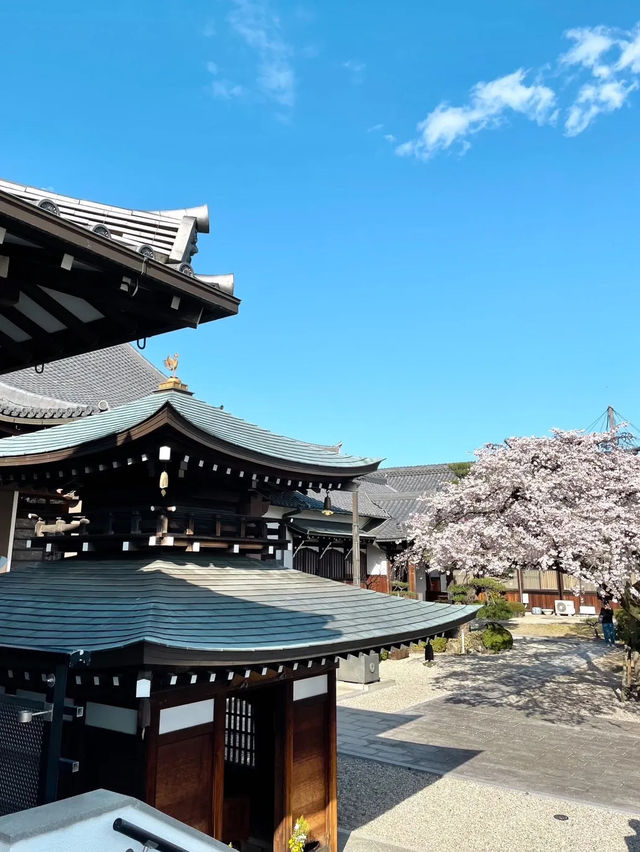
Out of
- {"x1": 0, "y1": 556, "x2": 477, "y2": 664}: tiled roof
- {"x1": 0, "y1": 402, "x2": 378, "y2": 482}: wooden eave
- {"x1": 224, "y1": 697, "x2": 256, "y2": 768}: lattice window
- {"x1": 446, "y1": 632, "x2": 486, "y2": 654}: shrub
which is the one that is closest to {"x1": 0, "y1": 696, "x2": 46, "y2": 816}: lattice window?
{"x1": 0, "y1": 556, "x2": 477, "y2": 664}: tiled roof

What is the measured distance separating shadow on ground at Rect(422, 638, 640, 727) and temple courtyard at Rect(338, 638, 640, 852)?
0.05 meters

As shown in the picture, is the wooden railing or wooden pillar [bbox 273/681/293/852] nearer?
wooden pillar [bbox 273/681/293/852]

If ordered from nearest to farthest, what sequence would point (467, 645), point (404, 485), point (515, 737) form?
point (515, 737)
point (467, 645)
point (404, 485)

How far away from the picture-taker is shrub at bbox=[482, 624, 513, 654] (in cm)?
2238

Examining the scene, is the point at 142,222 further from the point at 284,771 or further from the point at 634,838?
the point at 634,838

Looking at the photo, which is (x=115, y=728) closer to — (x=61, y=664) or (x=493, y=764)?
(x=61, y=664)

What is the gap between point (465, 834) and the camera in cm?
806

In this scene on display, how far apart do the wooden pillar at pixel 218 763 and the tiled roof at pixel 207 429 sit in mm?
2746

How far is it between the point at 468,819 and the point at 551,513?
652 cm

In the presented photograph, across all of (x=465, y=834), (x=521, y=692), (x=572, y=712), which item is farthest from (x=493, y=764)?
(x=521, y=692)

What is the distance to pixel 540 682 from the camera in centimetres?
1755

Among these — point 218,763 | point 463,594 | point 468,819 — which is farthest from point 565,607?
point 218,763

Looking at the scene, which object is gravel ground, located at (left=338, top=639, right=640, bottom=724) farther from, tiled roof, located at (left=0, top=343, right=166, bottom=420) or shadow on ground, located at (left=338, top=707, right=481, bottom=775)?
tiled roof, located at (left=0, top=343, right=166, bottom=420)

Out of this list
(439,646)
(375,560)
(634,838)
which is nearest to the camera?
(634,838)
